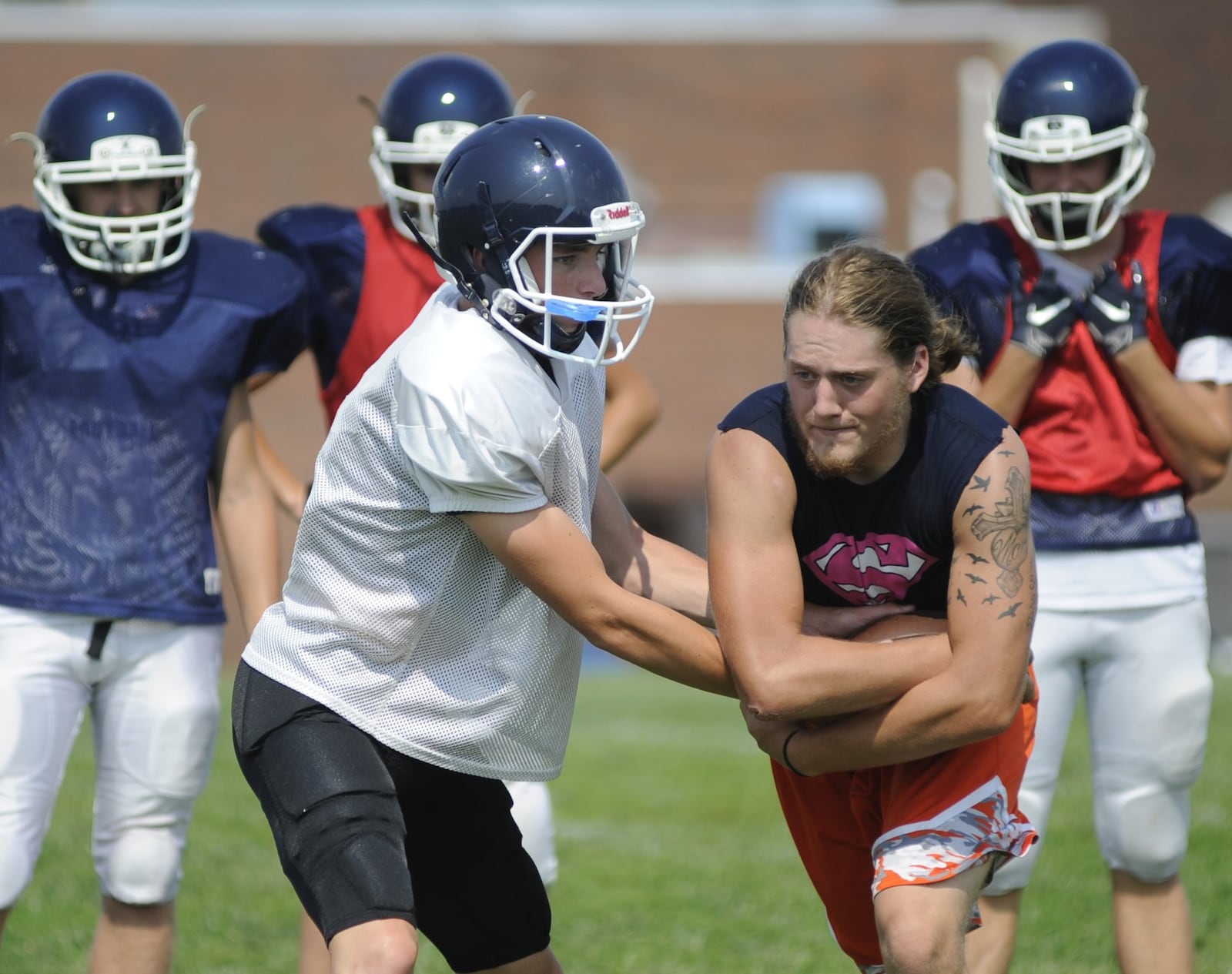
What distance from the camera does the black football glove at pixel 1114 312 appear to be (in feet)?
12.7

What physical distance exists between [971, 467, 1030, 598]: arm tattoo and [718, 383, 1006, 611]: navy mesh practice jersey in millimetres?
38

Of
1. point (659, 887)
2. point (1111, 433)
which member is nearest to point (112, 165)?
point (1111, 433)

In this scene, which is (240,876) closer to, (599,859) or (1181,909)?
(599,859)

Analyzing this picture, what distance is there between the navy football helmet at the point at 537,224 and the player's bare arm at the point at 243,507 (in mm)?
1179

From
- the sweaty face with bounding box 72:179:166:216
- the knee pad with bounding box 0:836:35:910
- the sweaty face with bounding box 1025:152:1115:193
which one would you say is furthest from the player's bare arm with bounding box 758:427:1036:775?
the sweaty face with bounding box 72:179:166:216

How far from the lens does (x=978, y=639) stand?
9.80 feet

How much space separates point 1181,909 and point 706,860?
7.99 ft

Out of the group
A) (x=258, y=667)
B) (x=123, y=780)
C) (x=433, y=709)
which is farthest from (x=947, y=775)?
(x=123, y=780)

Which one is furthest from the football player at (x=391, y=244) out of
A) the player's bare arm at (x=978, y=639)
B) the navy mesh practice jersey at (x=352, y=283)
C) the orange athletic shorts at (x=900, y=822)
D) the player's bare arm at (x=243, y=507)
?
the player's bare arm at (x=978, y=639)

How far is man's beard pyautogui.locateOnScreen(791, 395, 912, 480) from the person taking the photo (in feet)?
9.84

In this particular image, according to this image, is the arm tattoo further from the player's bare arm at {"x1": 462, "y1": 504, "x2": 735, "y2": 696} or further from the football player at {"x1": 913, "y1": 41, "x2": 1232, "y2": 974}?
the football player at {"x1": 913, "y1": 41, "x2": 1232, "y2": 974}

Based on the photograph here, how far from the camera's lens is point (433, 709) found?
299cm

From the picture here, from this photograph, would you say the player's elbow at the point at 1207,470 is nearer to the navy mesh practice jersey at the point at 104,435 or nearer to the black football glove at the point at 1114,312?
the black football glove at the point at 1114,312

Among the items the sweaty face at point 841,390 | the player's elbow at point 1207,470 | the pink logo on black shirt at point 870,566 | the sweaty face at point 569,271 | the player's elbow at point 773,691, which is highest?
the sweaty face at point 569,271
